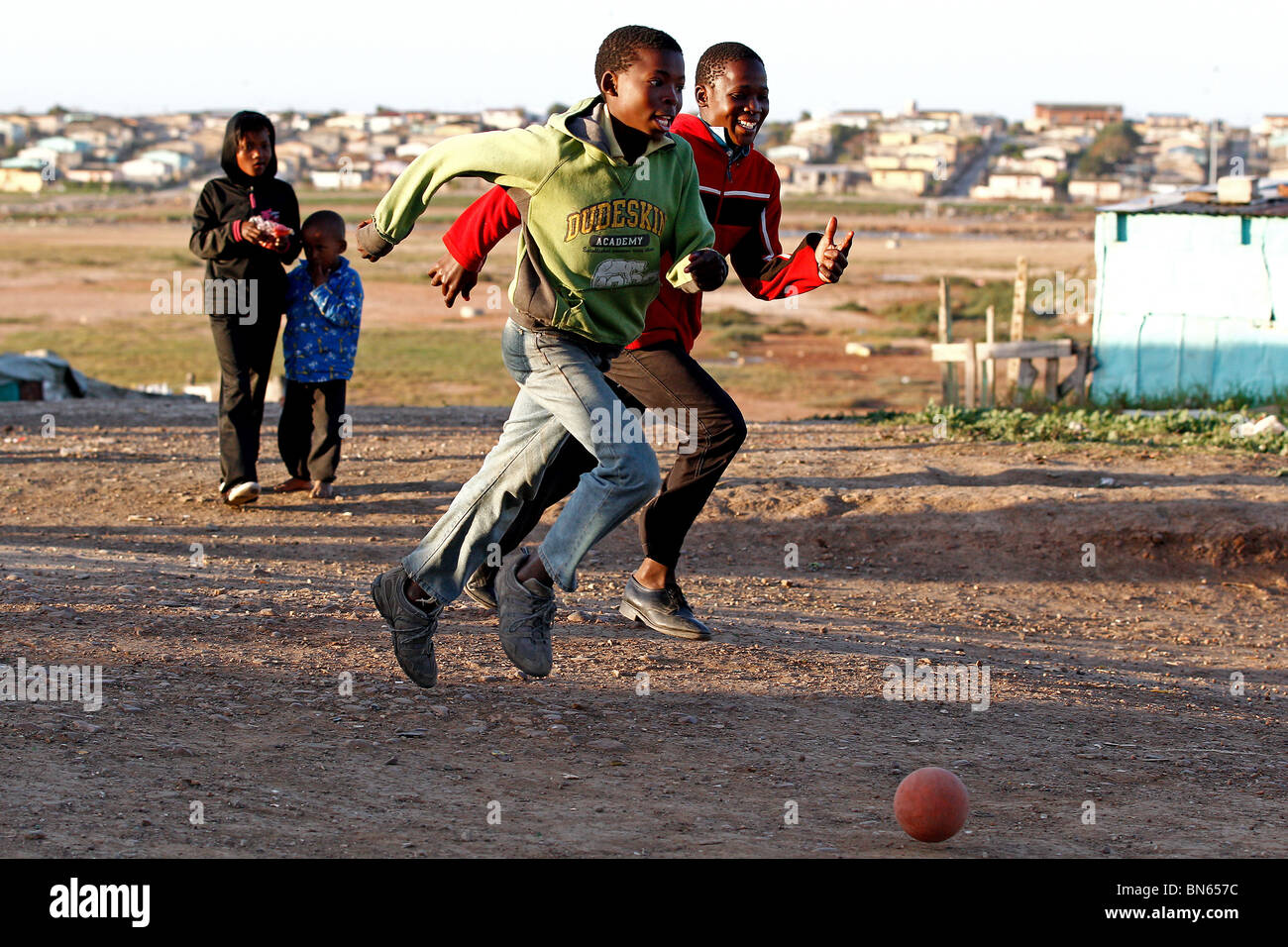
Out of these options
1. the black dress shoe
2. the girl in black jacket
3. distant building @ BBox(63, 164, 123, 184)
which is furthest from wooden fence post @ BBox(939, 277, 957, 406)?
distant building @ BBox(63, 164, 123, 184)

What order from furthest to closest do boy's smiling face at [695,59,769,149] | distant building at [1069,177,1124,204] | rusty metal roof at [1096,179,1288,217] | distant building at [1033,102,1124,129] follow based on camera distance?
distant building at [1033,102,1124,129] → distant building at [1069,177,1124,204] → rusty metal roof at [1096,179,1288,217] → boy's smiling face at [695,59,769,149]

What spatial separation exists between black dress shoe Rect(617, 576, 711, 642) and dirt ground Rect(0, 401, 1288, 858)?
0.07 metres

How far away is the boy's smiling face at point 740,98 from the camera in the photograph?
545 cm

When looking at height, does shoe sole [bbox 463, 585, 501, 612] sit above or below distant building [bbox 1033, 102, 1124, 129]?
below

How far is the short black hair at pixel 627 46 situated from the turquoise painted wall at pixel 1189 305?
38.2 ft

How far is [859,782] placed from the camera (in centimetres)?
430

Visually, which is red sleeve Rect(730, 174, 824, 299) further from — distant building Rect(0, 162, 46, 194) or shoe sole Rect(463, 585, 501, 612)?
distant building Rect(0, 162, 46, 194)

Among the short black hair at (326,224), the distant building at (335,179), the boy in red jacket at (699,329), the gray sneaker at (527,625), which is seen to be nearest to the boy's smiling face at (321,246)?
the short black hair at (326,224)

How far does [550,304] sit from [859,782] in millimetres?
1698

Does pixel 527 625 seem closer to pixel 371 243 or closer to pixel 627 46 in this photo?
pixel 371 243

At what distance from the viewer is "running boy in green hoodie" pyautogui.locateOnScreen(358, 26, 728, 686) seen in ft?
14.7

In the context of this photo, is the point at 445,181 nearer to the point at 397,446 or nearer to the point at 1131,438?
the point at 397,446
